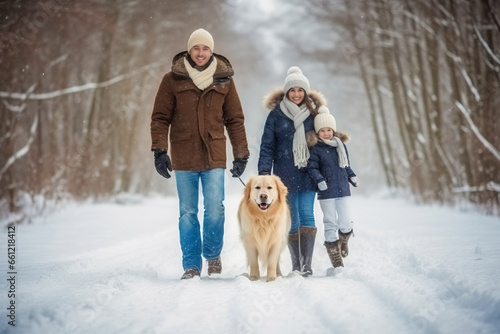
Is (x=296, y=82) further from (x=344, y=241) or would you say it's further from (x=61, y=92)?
(x=61, y=92)

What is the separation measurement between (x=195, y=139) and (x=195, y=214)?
2.41 ft

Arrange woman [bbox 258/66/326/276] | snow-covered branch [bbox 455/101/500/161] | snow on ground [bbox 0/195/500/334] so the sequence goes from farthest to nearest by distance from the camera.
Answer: snow-covered branch [bbox 455/101/500/161]
woman [bbox 258/66/326/276]
snow on ground [bbox 0/195/500/334]

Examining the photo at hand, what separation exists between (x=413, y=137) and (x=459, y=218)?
6.03m

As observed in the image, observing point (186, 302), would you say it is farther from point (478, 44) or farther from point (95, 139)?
point (95, 139)

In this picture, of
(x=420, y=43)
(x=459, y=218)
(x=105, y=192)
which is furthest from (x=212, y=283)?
(x=105, y=192)

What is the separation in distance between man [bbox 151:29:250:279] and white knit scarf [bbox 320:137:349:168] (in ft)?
3.56

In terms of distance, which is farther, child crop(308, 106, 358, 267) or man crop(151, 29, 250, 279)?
child crop(308, 106, 358, 267)

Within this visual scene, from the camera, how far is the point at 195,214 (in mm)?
4684

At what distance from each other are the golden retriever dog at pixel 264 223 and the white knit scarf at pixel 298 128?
1.56ft

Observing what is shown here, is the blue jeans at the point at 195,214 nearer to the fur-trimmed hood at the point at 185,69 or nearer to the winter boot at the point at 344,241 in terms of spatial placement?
the fur-trimmed hood at the point at 185,69

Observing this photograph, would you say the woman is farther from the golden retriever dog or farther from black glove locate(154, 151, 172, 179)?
black glove locate(154, 151, 172, 179)

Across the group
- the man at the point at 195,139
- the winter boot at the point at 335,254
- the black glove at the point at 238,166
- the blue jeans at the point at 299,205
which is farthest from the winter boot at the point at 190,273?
the winter boot at the point at 335,254

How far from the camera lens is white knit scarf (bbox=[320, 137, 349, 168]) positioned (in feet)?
16.6

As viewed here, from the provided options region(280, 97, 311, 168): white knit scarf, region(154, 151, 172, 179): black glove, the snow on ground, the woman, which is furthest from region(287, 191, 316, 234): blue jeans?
region(154, 151, 172, 179): black glove
